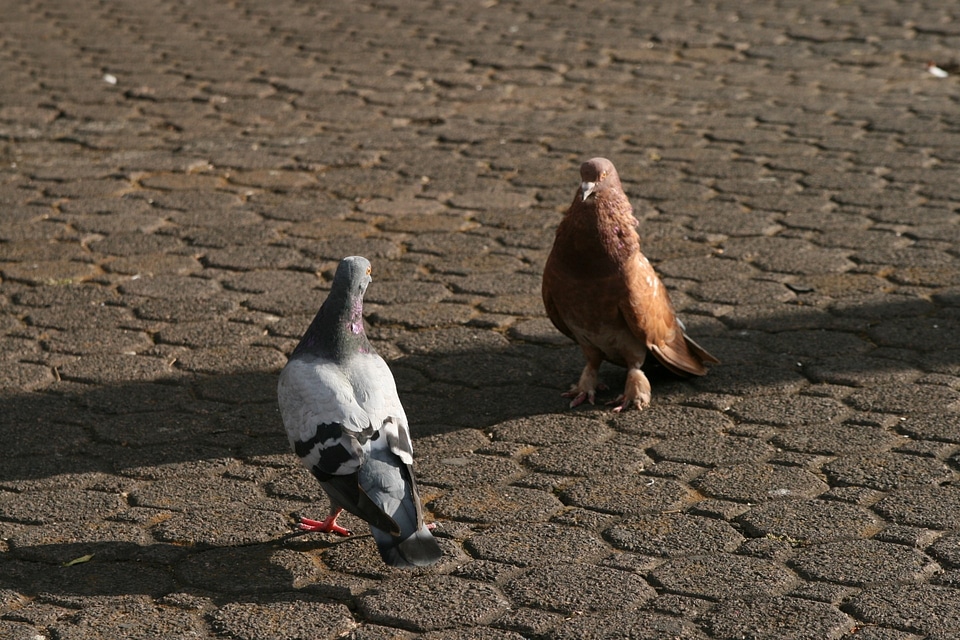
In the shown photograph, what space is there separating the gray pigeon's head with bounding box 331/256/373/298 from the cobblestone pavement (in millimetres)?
816

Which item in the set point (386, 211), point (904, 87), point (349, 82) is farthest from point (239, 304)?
point (904, 87)

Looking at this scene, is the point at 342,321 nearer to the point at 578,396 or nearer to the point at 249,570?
the point at 249,570

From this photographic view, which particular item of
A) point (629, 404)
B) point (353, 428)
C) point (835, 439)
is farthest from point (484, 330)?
point (353, 428)

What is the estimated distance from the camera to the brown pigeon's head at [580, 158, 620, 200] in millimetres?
4918

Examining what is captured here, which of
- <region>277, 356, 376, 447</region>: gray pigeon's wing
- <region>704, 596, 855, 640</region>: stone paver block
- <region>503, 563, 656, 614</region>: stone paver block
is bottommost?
<region>503, 563, 656, 614</region>: stone paver block

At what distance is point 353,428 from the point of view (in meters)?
3.83

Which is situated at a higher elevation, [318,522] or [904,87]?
[904,87]

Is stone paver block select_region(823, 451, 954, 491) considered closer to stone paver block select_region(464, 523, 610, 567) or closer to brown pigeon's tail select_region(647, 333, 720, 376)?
brown pigeon's tail select_region(647, 333, 720, 376)

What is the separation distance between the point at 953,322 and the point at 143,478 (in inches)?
148

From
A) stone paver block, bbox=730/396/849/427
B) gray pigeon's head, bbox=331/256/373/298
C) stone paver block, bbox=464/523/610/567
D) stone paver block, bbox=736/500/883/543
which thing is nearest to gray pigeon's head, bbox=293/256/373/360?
gray pigeon's head, bbox=331/256/373/298

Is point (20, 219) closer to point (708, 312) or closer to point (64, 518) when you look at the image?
point (64, 518)

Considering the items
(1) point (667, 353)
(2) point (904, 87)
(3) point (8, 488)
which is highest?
(2) point (904, 87)

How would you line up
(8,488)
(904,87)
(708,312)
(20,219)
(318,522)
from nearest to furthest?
1. (318,522)
2. (8,488)
3. (708,312)
4. (20,219)
5. (904,87)

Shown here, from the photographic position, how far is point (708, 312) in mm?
6125
